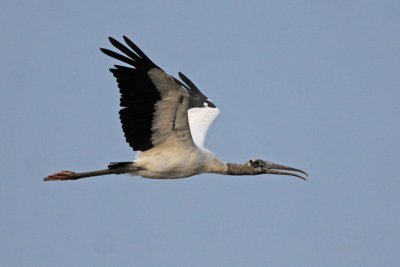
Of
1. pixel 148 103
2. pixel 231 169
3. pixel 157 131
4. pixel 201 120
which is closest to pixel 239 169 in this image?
pixel 231 169

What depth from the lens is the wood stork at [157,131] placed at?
13.1 metres

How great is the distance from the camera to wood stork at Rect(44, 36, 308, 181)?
1314 centimetres

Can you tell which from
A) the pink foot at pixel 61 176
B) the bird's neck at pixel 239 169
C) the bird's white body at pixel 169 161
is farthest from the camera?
the bird's neck at pixel 239 169

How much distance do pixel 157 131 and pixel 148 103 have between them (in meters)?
0.79

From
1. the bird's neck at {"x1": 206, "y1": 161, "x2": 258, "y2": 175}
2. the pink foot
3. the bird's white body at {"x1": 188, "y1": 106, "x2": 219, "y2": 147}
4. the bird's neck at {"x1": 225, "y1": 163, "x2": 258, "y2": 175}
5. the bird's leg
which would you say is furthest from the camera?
the bird's white body at {"x1": 188, "y1": 106, "x2": 219, "y2": 147}

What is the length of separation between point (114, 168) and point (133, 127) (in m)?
1.01

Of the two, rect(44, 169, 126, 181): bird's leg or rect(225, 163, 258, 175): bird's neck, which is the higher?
rect(225, 163, 258, 175): bird's neck

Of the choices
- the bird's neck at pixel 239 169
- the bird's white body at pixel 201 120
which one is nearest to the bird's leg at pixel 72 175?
the bird's neck at pixel 239 169

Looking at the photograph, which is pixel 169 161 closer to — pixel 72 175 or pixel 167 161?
pixel 167 161

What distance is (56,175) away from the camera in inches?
604

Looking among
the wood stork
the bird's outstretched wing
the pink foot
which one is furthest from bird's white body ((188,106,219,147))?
the pink foot

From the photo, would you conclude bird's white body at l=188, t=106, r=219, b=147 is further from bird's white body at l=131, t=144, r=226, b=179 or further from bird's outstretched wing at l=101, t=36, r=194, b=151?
bird's outstretched wing at l=101, t=36, r=194, b=151

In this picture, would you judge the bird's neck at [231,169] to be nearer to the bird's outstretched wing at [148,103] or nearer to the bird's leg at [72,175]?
the bird's outstretched wing at [148,103]

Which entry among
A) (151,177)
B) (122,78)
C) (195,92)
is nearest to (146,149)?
(151,177)
